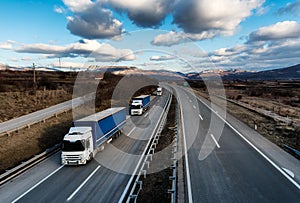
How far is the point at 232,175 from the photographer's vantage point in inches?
479

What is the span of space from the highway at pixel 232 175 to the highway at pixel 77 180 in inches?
161

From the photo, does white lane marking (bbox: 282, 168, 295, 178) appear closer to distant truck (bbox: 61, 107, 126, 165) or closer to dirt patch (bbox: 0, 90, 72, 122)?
distant truck (bbox: 61, 107, 126, 165)

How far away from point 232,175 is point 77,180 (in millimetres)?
8936

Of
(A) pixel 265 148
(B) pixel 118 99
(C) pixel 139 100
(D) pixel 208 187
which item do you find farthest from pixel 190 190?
(B) pixel 118 99

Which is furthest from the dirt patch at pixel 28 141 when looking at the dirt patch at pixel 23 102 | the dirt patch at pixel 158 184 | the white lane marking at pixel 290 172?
the white lane marking at pixel 290 172

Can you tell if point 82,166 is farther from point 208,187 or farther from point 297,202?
point 297,202

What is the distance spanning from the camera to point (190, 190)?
10664mm

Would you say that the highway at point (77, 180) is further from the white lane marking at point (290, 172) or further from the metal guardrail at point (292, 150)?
the metal guardrail at point (292, 150)

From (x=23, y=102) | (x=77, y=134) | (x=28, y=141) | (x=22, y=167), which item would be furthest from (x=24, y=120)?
(x=77, y=134)

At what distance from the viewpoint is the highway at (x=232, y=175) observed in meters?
10.1

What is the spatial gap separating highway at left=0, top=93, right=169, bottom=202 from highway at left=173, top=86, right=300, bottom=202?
4079 mm

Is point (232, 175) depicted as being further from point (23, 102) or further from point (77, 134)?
point (23, 102)

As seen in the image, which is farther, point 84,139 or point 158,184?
point 84,139

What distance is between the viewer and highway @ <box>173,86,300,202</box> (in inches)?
396
